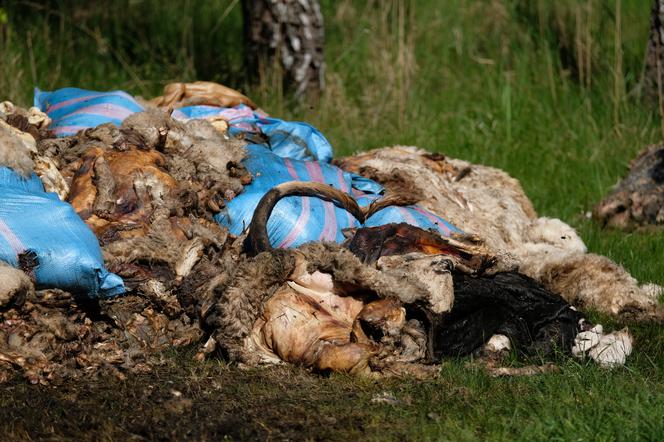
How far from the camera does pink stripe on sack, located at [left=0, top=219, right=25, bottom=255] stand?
14.6 feet

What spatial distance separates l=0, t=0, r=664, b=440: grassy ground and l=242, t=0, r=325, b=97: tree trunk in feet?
0.54

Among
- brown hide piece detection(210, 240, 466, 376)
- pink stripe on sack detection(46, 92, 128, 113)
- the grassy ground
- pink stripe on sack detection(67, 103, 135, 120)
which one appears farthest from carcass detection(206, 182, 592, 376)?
pink stripe on sack detection(46, 92, 128, 113)

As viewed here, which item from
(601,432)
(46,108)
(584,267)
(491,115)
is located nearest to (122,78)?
(46,108)

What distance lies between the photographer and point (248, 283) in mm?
4441

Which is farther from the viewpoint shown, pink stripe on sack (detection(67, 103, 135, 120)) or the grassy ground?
pink stripe on sack (detection(67, 103, 135, 120))

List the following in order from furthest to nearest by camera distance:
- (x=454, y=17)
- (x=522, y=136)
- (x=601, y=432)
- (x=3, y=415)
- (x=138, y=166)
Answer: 1. (x=454, y=17)
2. (x=522, y=136)
3. (x=138, y=166)
4. (x=3, y=415)
5. (x=601, y=432)

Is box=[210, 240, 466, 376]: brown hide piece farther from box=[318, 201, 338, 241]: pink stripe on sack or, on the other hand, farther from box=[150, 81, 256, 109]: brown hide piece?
box=[150, 81, 256, 109]: brown hide piece

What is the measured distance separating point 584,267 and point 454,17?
5279 millimetres

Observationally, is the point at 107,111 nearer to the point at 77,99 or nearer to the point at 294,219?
the point at 77,99

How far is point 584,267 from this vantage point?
5.55m

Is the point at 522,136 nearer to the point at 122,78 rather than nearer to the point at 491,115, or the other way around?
the point at 491,115

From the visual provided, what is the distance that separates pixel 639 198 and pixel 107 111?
373 centimetres

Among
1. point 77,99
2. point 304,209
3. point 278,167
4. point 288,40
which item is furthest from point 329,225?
point 288,40

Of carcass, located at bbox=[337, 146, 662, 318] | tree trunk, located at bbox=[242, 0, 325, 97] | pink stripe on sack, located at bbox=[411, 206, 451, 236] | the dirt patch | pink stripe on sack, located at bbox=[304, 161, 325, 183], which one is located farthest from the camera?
tree trunk, located at bbox=[242, 0, 325, 97]
